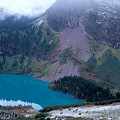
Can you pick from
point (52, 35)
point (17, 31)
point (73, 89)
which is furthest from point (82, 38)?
point (17, 31)

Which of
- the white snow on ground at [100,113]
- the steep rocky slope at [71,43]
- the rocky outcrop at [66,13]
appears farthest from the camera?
the rocky outcrop at [66,13]

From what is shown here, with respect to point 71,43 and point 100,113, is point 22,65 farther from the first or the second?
point 100,113

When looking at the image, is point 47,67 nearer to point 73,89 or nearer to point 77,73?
point 77,73

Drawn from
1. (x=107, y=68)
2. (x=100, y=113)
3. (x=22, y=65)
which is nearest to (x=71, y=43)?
(x=107, y=68)

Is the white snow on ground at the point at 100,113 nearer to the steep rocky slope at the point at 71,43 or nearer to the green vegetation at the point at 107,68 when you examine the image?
the green vegetation at the point at 107,68

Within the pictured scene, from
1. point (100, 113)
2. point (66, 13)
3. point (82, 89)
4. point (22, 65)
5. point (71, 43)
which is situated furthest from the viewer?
point (66, 13)

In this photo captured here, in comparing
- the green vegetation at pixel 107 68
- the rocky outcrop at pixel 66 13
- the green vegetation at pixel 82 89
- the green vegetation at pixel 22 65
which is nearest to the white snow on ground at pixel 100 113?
the green vegetation at pixel 82 89

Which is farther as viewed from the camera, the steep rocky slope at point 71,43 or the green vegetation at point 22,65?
the green vegetation at point 22,65
